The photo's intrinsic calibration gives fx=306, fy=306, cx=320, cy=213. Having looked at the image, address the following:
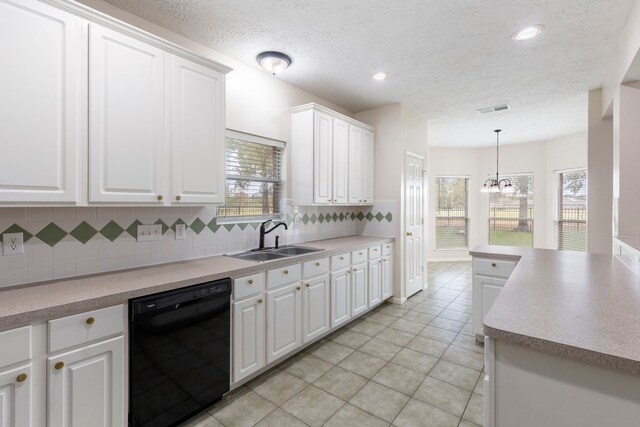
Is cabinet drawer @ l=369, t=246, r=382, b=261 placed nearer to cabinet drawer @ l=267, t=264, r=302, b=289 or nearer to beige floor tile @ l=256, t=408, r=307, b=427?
cabinet drawer @ l=267, t=264, r=302, b=289

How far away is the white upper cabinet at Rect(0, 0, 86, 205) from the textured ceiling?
71cm

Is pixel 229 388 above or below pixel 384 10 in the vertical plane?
below

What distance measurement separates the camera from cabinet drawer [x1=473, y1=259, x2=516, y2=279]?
108 inches

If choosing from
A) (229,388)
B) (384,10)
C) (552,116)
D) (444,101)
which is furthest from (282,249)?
(552,116)

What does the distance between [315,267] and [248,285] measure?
80 cm

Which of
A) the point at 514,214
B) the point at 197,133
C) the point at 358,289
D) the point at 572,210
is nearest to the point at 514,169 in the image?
the point at 514,214

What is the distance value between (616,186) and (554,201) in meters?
4.31

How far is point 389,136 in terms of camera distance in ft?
13.9

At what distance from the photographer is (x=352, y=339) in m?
3.17

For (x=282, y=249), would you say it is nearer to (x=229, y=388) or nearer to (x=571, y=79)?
(x=229, y=388)

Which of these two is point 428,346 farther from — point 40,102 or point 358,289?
point 40,102

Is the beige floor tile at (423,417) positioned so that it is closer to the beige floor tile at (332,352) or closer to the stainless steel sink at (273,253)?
the beige floor tile at (332,352)

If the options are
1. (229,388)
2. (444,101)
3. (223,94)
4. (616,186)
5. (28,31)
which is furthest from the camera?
(444,101)

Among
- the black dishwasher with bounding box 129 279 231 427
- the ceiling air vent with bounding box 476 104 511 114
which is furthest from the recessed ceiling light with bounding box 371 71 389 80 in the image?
the black dishwasher with bounding box 129 279 231 427
